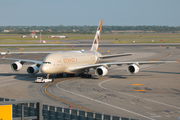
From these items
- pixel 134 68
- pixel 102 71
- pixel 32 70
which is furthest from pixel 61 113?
pixel 32 70

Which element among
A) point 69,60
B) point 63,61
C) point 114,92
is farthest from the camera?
point 69,60

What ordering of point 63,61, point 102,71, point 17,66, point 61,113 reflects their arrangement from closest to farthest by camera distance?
point 61,113, point 102,71, point 63,61, point 17,66

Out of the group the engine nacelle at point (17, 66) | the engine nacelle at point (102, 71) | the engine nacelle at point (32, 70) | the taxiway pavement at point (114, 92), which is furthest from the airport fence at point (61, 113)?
the engine nacelle at point (17, 66)

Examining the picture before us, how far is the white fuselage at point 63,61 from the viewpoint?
4769 centimetres

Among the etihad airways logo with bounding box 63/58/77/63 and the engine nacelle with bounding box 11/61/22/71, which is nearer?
the etihad airways logo with bounding box 63/58/77/63

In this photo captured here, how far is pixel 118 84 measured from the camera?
154 feet

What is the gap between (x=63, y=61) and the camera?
49.9 m

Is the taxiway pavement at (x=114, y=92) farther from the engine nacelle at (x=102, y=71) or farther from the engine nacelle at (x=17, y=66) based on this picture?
the engine nacelle at (x=17, y=66)

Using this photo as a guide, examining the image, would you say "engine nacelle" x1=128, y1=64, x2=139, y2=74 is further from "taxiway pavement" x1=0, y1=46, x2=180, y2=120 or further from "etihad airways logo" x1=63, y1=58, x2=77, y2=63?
"etihad airways logo" x1=63, y1=58, x2=77, y2=63

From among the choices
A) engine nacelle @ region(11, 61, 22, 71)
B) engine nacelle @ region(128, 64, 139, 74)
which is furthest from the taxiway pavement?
engine nacelle @ region(128, 64, 139, 74)

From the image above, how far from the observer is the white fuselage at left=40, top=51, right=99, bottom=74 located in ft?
156

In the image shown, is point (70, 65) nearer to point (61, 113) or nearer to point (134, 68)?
point (134, 68)

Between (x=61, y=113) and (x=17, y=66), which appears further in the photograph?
(x=17, y=66)

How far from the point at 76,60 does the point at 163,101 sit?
22288 millimetres
